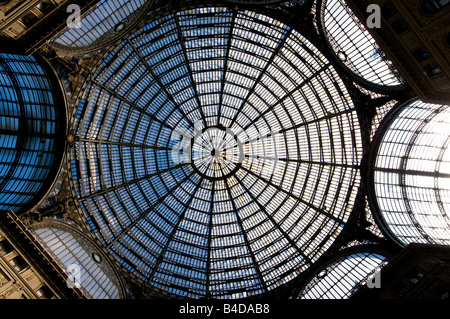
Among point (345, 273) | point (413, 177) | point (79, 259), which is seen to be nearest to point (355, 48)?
point (413, 177)

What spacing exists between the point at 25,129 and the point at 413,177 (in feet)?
114

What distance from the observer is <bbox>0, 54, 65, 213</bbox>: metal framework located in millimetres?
23703

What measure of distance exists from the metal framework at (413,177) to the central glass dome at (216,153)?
7.89ft

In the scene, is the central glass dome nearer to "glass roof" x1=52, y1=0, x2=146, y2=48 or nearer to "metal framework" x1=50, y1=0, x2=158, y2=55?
"metal framework" x1=50, y1=0, x2=158, y2=55

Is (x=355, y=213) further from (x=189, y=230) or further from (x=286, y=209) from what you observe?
(x=189, y=230)

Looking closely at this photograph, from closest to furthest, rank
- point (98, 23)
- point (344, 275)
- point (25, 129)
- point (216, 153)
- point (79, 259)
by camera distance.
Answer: point (98, 23), point (25, 129), point (79, 259), point (344, 275), point (216, 153)

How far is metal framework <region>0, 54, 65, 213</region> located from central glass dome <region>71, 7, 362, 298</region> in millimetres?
2483

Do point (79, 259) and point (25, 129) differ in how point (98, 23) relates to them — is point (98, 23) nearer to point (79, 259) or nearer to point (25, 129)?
point (25, 129)

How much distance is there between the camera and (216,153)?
4000cm

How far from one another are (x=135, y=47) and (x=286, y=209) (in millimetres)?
24693

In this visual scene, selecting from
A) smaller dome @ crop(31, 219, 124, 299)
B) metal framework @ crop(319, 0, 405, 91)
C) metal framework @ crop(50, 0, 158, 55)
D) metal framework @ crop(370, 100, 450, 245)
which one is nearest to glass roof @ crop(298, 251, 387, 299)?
metal framework @ crop(370, 100, 450, 245)

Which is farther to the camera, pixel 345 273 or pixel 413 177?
pixel 345 273

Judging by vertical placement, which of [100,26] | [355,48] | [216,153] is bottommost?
[355,48]

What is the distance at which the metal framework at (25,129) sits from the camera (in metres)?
23.7
